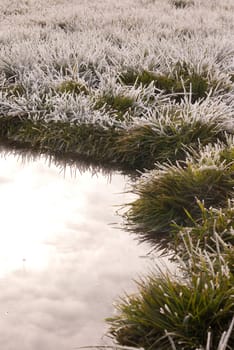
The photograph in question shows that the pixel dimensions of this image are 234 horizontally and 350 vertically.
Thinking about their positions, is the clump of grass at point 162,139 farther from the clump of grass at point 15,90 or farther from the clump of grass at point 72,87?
the clump of grass at point 15,90

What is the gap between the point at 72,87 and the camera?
304 inches

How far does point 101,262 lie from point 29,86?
412cm

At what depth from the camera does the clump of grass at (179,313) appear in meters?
3.31

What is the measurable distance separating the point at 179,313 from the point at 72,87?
4779mm

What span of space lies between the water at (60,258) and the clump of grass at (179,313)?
0.18m

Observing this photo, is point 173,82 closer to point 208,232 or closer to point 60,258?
point 208,232

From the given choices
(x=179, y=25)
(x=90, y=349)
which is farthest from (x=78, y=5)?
(x=90, y=349)

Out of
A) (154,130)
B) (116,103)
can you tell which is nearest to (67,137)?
(116,103)

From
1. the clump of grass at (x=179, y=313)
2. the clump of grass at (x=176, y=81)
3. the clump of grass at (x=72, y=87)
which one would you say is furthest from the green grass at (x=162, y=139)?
the clump of grass at (x=179, y=313)

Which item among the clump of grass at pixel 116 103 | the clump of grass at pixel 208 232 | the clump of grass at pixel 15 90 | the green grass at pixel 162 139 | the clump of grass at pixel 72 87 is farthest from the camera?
the clump of grass at pixel 15 90

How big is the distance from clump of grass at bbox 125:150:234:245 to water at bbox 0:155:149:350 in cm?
21

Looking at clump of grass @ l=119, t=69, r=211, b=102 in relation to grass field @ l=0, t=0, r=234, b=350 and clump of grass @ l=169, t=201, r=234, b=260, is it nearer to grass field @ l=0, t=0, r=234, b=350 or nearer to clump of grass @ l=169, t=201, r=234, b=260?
grass field @ l=0, t=0, r=234, b=350

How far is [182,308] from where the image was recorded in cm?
341

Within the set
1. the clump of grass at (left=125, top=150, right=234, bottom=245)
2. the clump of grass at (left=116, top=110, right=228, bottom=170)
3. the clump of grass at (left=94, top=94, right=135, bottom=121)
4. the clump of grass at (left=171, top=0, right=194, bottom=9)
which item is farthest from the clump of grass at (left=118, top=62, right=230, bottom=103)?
the clump of grass at (left=171, top=0, right=194, bottom=9)
